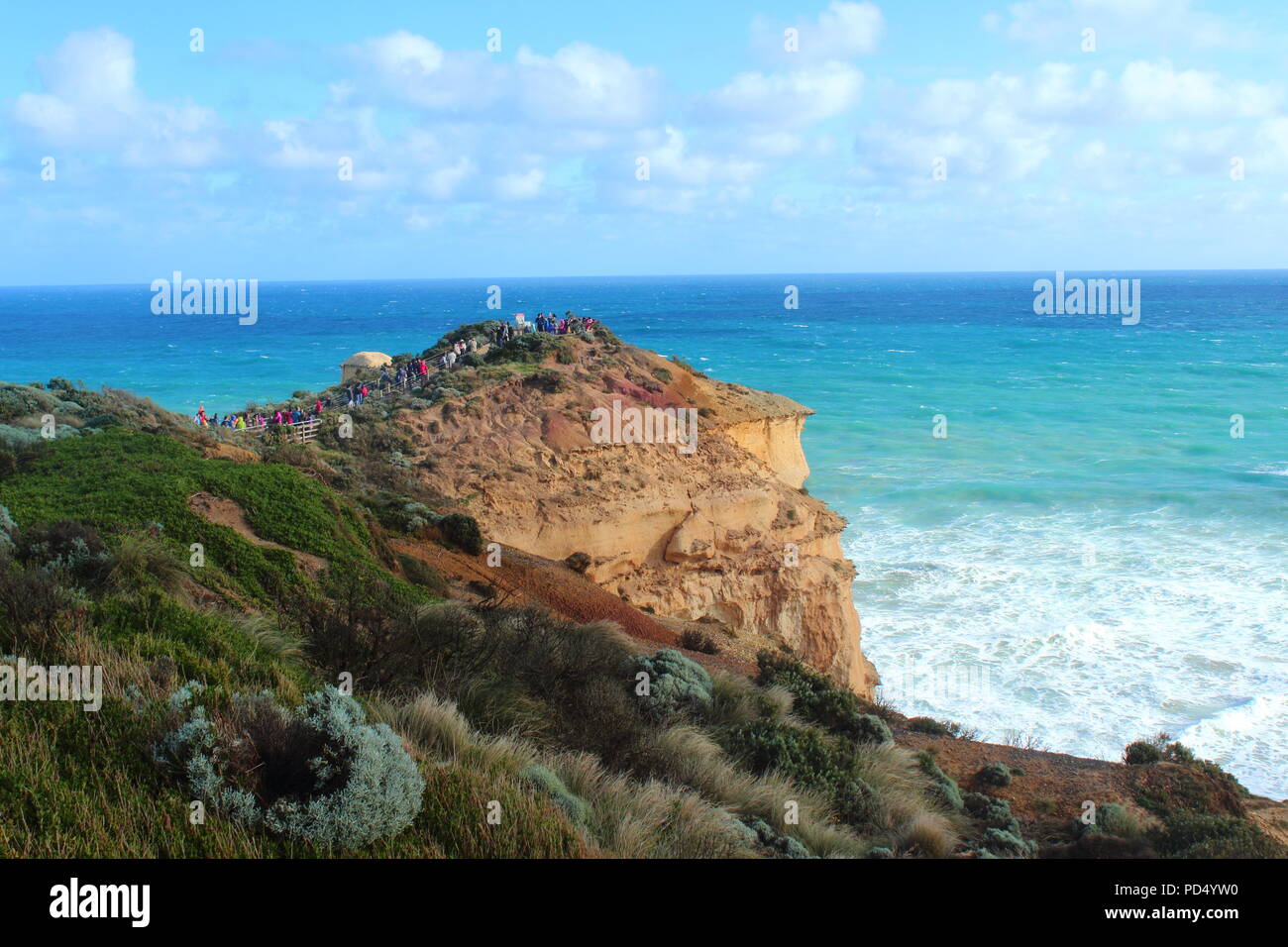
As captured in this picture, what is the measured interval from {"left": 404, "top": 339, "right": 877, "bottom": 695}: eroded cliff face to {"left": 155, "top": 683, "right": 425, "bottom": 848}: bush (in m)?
13.5

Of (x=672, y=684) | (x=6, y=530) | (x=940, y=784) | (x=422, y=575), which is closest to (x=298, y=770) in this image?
(x=672, y=684)

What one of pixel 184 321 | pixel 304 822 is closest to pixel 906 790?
pixel 304 822

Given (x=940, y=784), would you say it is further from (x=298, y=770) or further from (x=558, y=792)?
(x=298, y=770)

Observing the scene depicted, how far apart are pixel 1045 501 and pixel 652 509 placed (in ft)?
68.7

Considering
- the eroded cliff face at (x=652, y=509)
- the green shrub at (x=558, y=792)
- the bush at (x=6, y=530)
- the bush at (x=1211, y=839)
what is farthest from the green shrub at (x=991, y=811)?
the bush at (x=6, y=530)

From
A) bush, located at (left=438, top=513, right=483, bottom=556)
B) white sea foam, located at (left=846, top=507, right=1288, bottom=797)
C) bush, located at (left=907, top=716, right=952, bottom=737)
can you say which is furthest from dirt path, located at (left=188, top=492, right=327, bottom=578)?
white sea foam, located at (left=846, top=507, right=1288, bottom=797)

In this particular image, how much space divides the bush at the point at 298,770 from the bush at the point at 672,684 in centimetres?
448

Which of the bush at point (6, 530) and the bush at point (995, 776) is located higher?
the bush at point (6, 530)

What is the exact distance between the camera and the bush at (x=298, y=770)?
4.90m

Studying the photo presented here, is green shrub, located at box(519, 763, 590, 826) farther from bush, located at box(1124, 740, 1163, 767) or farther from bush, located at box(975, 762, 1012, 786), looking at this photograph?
bush, located at box(1124, 740, 1163, 767)

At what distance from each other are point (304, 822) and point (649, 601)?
15505 mm

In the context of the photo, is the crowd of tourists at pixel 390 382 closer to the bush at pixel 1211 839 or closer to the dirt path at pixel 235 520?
the dirt path at pixel 235 520

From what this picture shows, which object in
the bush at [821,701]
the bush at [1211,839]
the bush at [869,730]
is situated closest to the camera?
the bush at [1211,839]
